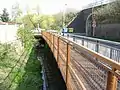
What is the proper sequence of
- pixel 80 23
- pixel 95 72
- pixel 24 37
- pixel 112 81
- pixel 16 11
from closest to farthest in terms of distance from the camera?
pixel 112 81, pixel 95 72, pixel 24 37, pixel 80 23, pixel 16 11

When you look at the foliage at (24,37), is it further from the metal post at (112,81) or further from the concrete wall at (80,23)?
the metal post at (112,81)

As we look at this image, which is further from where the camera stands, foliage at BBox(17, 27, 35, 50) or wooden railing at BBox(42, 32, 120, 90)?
foliage at BBox(17, 27, 35, 50)

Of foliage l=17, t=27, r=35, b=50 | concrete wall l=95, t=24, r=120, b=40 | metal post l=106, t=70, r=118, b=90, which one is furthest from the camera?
concrete wall l=95, t=24, r=120, b=40

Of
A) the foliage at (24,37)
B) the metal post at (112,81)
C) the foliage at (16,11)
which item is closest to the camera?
the metal post at (112,81)

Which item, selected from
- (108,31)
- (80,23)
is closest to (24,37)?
(108,31)

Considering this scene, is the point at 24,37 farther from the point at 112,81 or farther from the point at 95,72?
the point at 112,81

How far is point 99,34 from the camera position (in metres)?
40.4

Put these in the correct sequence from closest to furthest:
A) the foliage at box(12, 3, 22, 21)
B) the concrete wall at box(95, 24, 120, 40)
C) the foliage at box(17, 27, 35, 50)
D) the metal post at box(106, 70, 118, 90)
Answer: the metal post at box(106, 70, 118, 90), the foliage at box(17, 27, 35, 50), the concrete wall at box(95, 24, 120, 40), the foliage at box(12, 3, 22, 21)

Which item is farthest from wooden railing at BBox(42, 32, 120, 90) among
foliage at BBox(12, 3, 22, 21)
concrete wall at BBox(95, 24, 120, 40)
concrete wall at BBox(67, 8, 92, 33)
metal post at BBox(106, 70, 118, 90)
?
foliage at BBox(12, 3, 22, 21)

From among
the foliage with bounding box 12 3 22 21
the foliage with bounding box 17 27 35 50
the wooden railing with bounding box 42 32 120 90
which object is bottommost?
the foliage with bounding box 17 27 35 50

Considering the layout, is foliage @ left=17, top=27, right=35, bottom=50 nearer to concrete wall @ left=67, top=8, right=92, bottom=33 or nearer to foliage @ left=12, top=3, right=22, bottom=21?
concrete wall @ left=67, top=8, right=92, bottom=33

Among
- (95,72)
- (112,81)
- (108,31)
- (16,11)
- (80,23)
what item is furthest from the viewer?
(16,11)

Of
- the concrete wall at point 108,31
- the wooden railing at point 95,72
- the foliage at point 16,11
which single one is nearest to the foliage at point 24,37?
the concrete wall at point 108,31

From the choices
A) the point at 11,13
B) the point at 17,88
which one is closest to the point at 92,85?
the point at 17,88
